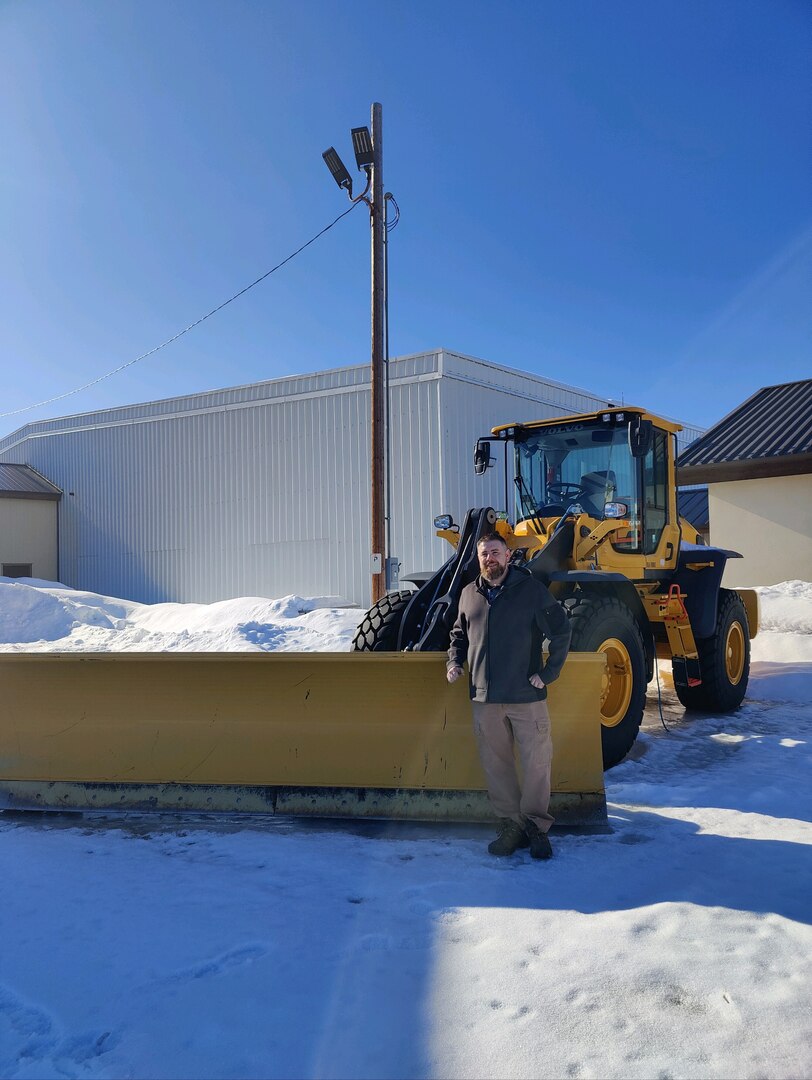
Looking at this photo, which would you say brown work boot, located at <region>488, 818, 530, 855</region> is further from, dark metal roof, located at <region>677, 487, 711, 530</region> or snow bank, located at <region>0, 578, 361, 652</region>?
dark metal roof, located at <region>677, 487, 711, 530</region>

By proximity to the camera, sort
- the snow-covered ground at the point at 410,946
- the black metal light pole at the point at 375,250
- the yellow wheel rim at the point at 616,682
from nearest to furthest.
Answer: the snow-covered ground at the point at 410,946 → the yellow wheel rim at the point at 616,682 → the black metal light pole at the point at 375,250

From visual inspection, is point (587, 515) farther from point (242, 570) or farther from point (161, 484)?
point (161, 484)

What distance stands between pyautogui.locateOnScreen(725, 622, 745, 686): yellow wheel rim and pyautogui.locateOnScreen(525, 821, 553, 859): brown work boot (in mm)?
4715

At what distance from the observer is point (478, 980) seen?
2.88 m

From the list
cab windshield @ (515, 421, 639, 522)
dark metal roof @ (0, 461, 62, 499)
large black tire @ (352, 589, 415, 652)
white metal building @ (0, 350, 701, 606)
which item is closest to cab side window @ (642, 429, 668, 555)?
cab windshield @ (515, 421, 639, 522)

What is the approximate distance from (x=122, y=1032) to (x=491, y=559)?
254cm

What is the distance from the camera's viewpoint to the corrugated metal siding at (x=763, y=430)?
597 inches

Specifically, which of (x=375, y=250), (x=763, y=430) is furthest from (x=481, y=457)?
(x=763, y=430)

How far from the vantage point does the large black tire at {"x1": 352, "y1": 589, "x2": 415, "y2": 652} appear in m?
6.42

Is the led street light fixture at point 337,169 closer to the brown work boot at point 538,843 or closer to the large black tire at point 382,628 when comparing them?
the large black tire at point 382,628

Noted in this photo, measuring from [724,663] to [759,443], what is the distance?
29.7ft

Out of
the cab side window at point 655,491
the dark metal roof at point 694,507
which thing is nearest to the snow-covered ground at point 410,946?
the cab side window at point 655,491

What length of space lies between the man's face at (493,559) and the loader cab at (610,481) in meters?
2.45

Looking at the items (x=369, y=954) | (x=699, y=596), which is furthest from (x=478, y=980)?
(x=699, y=596)
